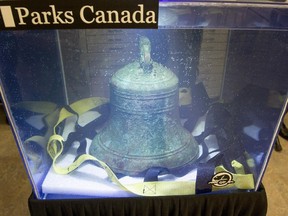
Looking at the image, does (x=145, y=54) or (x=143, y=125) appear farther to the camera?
(x=143, y=125)

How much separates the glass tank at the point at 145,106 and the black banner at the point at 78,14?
0.11 m

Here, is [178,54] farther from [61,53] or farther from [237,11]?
[61,53]

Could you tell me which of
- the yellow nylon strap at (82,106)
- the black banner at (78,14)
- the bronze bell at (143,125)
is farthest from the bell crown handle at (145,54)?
the yellow nylon strap at (82,106)

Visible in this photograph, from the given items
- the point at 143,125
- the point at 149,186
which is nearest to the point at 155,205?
the point at 149,186

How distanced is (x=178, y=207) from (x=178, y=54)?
455mm

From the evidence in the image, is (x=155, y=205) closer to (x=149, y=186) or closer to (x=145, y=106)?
(x=149, y=186)

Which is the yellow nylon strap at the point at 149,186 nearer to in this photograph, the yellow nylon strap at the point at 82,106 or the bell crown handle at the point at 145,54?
the yellow nylon strap at the point at 82,106

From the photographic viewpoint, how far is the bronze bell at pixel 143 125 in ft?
2.62

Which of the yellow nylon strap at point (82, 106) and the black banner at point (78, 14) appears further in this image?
the yellow nylon strap at point (82, 106)

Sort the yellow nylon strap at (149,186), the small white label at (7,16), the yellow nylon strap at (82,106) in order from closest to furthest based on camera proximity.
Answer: the small white label at (7,16) < the yellow nylon strap at (149,186) < the yellow nylon strap at (82,106)

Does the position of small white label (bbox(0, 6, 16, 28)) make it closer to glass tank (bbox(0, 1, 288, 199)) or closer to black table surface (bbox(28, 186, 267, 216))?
glass tank (bbox(0, 1, 288, 199))

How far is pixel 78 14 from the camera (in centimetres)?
58

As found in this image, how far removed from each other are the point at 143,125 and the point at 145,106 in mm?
73

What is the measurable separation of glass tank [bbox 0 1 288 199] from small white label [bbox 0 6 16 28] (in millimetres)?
90
